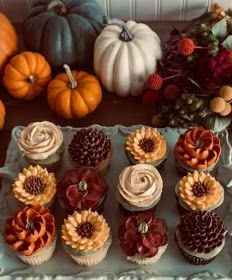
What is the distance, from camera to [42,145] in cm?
99

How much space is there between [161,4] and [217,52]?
1.05 feet

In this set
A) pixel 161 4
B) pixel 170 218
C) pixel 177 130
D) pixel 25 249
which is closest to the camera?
pixel 25 249

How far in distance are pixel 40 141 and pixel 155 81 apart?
278 mm

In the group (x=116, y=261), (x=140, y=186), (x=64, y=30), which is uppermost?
(x=64, y=30)

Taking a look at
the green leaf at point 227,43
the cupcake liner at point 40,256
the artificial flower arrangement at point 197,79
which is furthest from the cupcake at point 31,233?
the green leaf at point 227,43

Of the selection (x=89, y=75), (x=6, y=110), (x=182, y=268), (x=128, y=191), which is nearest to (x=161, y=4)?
(x=89, y=75)

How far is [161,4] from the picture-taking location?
1.31 metres

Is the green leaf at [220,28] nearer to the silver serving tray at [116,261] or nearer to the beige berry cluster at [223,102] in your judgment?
the beige berry cluster at [223,102]

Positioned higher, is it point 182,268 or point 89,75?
point 89,75

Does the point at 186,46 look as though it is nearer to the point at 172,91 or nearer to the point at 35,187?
the point at 172,91

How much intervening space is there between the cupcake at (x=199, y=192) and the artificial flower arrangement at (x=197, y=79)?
17cm

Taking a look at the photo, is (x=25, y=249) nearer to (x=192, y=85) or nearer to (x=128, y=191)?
(x=128, y=191)

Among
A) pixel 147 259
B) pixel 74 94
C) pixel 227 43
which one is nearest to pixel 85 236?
pixel 147 259

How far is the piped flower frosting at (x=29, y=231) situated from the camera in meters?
0.87
